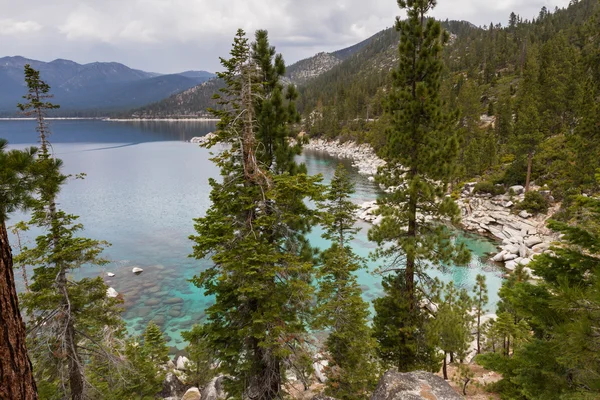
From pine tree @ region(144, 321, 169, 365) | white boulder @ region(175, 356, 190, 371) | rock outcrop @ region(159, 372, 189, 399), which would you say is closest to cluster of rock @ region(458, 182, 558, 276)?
white boulder @ region(175, 356, 190, 371)

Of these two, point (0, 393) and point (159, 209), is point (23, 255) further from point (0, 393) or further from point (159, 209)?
point (159, 209)

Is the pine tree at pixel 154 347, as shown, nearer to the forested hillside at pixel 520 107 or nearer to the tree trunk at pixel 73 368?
the tree trunk at pixel 73 368

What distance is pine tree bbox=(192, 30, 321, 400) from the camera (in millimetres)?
8516

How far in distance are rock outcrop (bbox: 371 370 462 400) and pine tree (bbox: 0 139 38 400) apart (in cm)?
671

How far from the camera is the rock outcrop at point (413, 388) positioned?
7234 millimetres

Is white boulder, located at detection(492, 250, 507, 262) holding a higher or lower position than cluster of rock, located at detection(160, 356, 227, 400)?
higher

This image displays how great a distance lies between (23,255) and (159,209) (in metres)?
37.2

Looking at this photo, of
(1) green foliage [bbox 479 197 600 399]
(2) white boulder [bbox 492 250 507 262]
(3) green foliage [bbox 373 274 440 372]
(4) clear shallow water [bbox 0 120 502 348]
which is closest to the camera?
(1) green foliage [bbox 479 197 600 399]

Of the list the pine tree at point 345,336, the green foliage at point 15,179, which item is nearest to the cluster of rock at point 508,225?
the pine tree at point 345,336

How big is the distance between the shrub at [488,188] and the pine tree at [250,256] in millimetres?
37573

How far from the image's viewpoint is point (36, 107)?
11.2 metres

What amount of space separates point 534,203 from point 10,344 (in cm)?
4008

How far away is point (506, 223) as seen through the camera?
3406 centimetres

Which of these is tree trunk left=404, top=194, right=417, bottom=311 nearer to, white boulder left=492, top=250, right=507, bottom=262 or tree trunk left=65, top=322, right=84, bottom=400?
tree trunk left=65, top=322, right=84, bottom=400
